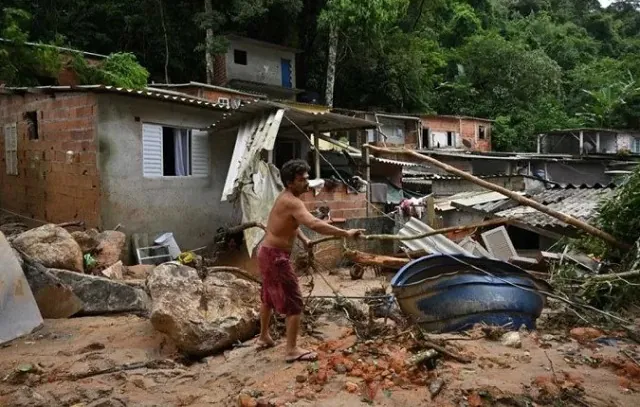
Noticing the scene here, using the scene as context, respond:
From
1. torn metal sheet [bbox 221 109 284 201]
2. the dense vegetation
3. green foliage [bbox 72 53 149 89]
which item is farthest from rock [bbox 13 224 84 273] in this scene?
the dense vegetation

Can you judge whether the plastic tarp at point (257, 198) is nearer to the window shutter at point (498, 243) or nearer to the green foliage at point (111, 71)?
the window shutter at point (498, 243)

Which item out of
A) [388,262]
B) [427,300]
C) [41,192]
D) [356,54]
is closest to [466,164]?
[356,54]

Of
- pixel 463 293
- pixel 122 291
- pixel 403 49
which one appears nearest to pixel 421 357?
pixel 463 293

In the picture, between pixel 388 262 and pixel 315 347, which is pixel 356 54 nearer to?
pixel 388 262

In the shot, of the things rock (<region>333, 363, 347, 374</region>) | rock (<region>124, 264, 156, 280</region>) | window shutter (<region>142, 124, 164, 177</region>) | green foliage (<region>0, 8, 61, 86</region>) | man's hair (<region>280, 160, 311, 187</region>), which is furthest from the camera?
green foliage (<region>0, 8, 61, 86</region>)

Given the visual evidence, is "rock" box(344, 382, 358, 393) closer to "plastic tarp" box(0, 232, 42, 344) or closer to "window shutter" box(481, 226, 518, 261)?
"plastic tarp" box(0, 232, 42, 344)

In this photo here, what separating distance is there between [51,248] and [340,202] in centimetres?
674

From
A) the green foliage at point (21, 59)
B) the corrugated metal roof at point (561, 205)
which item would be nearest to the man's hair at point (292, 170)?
the corrugated metal roof at point (561, 205)

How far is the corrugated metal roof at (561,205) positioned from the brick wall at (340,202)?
3.21 metres

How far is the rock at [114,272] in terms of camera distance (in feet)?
26.4

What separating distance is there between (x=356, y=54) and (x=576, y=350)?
911 inches

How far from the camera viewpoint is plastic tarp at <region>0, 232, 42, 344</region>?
225 inches

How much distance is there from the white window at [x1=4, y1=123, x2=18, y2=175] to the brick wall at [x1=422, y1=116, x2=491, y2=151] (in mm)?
18392

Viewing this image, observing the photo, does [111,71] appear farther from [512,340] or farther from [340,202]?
[512,340]
